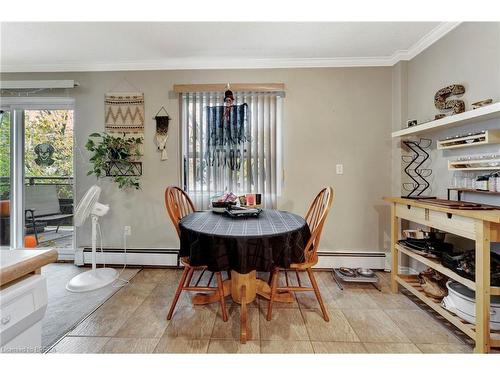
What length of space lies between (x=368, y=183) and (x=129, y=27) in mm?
2923

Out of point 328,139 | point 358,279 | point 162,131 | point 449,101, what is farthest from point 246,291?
point 449,101

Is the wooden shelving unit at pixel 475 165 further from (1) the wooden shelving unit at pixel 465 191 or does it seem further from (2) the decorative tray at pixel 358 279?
(2) the decorative tray at pixel 358 279

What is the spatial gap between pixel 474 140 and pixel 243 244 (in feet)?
5.99

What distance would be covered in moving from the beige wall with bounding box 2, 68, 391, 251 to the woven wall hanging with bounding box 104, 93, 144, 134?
3.7 inches

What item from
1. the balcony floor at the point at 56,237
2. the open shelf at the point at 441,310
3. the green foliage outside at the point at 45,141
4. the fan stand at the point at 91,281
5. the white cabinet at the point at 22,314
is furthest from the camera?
the balcony floor at the point at 56,237

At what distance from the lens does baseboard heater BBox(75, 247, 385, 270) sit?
2826 millimetres

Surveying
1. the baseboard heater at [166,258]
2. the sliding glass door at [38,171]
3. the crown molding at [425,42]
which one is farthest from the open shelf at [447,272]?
the sliding glass door at [38,171]

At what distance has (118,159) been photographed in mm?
2799

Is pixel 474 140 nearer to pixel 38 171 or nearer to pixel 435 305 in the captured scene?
pixel 435 305

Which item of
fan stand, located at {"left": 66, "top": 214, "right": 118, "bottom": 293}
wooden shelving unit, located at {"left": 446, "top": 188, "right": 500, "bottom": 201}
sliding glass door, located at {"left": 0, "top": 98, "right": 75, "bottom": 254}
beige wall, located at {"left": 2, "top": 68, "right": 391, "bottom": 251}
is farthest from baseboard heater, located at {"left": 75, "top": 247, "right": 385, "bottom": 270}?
wooden shelving unit, located at {"left": 446, "top": 188, "right": 500, "bottom": 201}

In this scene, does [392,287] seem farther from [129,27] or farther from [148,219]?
[129,27]

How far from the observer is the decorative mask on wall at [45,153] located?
3.08 m

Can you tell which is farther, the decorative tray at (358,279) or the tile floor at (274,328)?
the decorative tray at (358,279)

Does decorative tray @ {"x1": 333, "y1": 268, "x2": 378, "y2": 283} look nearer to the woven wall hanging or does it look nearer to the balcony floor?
the woven wall hanging
